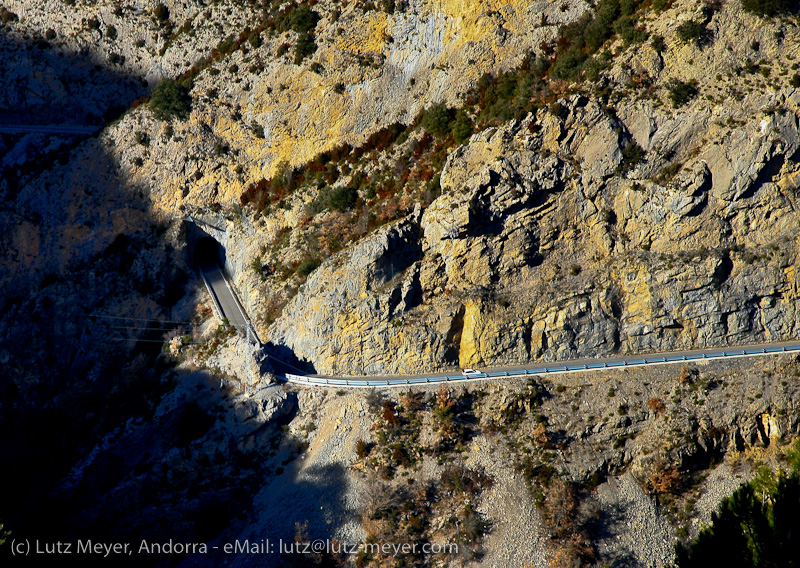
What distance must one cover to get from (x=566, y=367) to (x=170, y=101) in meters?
37.6

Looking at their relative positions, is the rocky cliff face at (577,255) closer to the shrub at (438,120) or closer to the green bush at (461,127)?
the green bush at (461,127)

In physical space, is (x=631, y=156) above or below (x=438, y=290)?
above

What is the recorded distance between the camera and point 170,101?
51625 millimetres

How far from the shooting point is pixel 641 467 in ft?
118

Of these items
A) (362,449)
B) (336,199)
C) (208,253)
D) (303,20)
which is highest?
(303,20)

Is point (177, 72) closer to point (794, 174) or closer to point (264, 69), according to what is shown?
point (264, 69)

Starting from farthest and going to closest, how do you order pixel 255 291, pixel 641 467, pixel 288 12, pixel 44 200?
pixel 288 12, pixel 44 200, pixel 255 291, pixel 641 467

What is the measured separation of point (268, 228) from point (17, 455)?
2221cm

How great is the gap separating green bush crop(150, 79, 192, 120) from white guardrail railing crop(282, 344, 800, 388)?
26.5 m

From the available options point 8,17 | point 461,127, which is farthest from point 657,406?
point 8,17

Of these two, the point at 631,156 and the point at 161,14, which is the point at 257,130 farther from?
the point at 631,156

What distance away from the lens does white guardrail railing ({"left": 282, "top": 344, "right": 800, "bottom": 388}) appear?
37.7 meters

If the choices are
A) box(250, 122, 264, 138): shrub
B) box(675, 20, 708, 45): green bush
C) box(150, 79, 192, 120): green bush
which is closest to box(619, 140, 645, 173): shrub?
box(675, 20, 708, 45): green bush

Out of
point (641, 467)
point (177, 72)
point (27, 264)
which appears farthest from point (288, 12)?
point (641, 467)
